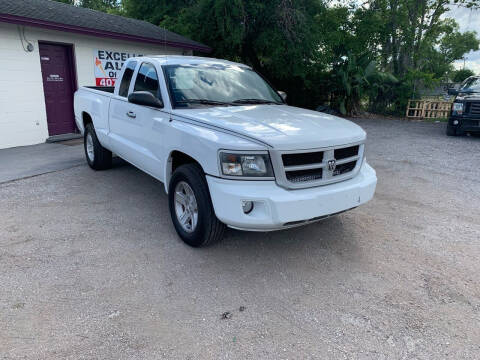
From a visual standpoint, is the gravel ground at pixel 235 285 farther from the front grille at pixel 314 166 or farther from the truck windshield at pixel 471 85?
the truck windshield at pixel 471 85

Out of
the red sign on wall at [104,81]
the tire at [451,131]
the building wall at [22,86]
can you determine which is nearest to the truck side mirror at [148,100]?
the building wall at [22,86]

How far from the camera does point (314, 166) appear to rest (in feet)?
10.6

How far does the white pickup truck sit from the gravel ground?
1.72 feet

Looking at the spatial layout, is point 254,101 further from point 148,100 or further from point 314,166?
point 314,166

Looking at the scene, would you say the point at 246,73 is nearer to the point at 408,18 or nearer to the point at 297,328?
the point at 297,328

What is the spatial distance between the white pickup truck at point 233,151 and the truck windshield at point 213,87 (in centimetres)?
1

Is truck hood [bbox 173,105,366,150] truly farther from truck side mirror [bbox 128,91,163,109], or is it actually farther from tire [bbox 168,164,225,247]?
tire [bbox 168,164,225,247]

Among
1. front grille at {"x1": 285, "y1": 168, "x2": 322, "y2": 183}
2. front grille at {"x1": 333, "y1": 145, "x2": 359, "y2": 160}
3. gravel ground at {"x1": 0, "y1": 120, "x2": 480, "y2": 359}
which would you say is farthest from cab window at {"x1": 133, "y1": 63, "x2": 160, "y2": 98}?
front grille at {"x1": 333, "y1": 145, "x2": 359, "y2": 160}

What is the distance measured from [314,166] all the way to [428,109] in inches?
662

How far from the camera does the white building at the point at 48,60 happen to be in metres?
8.77

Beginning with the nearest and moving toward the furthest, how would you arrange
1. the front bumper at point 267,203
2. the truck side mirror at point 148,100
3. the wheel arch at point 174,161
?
the front bumper at point 267,203 < the wheel arch at point 174,161 < the truck side mirror at point 148,100

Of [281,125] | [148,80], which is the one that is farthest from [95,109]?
[281,125]

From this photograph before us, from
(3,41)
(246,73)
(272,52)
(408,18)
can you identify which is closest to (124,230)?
(246,73)

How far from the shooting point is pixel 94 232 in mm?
4113
